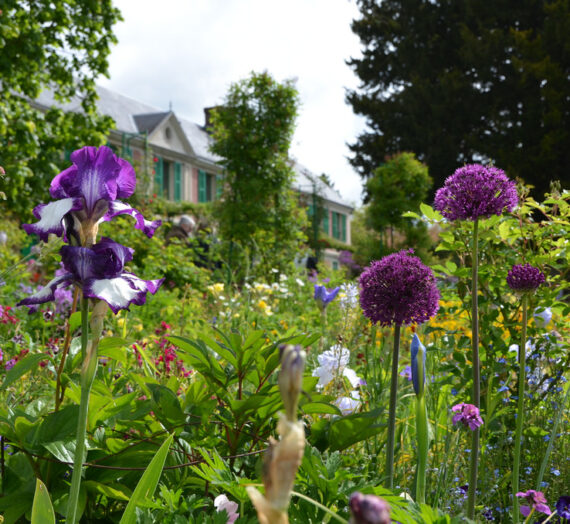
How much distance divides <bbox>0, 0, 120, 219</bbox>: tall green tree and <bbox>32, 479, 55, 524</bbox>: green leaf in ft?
24.5

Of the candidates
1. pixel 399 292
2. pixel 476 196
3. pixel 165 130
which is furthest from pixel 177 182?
pixel 399 292

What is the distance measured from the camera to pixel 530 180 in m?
19.4

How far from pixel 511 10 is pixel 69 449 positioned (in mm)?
24850

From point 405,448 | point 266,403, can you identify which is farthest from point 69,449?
point 405,448

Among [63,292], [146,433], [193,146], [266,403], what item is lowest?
[146,433]

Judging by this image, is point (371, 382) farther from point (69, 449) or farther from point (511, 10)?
point (511, 10)

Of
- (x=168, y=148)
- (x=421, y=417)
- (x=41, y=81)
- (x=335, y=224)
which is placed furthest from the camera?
(x=335, y=224)

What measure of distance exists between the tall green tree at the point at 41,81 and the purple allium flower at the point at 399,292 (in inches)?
284

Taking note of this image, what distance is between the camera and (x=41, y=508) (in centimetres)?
101

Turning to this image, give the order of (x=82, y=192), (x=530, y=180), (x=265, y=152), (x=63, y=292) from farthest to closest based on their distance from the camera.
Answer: (x=530, y=180), (x=265, y=152), (x=63, y=292), (x=82, y=192)

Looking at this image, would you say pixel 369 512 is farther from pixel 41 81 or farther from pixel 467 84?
pixel 467 84

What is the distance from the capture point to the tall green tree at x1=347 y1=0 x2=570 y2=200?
19.5m

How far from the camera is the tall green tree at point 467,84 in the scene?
19531 millimetres

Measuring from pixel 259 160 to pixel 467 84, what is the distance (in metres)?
13.3
